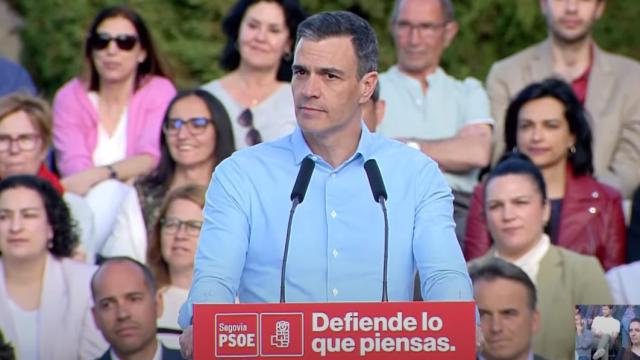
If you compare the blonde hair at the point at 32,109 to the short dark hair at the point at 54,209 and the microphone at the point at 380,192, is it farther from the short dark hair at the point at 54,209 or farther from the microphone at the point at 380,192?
the microphone at the point at 380,192

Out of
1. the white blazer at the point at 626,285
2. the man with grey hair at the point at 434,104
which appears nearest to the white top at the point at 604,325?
the white blazer at the point at 626,285

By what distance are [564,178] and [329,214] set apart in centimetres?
351

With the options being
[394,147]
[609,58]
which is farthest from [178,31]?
[394,147]

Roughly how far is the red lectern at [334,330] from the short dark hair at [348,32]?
955mm

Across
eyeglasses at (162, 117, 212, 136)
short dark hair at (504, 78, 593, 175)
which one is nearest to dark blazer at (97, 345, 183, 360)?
eyeglasses at (162, 117, 212, 136)

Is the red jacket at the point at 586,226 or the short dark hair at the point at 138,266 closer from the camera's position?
the short dark hair at the point at 138,266

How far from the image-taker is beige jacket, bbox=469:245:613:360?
25.9ft

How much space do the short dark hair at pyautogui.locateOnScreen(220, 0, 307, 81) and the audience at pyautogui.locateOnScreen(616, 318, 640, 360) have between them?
419cm

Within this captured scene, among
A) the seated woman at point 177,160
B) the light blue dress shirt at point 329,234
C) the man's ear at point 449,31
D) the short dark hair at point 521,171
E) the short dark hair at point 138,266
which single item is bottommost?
the light blue dress shirt at point 329,234

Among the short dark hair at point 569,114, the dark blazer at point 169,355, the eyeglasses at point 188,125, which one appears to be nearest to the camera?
the dark blazer at point 169,355

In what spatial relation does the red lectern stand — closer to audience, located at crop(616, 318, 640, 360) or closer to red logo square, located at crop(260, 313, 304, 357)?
red logo square, located at crop(260, 313, 304, 357)

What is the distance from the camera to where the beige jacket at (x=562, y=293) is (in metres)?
7.90

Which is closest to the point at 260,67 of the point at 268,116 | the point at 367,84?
the point at 268,116

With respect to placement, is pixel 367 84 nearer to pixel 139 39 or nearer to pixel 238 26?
pixel 238 26
